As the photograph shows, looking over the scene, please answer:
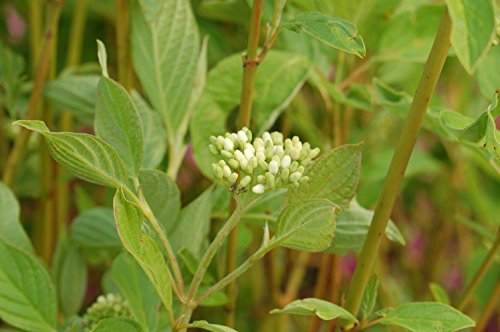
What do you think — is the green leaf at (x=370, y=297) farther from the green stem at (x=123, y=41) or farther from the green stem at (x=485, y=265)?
the green stem at (x=123, y=41)

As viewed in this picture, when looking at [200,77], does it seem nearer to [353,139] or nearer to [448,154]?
[353,139]

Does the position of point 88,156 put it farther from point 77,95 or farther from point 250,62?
point 77,95

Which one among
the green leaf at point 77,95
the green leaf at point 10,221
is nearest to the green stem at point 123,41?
the green leaf at point 77,95

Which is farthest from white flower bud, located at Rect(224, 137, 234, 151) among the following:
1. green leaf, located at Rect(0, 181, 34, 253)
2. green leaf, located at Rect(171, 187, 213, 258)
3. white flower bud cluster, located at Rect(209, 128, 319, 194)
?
green leaf, located at Rect(0, 181, 34, 253)

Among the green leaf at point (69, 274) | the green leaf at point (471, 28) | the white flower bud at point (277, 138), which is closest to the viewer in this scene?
the green leaf at point (471, 28)

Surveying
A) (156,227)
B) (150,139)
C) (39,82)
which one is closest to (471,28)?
(156,227)

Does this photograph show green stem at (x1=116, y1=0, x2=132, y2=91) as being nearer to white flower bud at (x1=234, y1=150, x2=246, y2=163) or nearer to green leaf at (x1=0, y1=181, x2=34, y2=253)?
green leaf at (x1=0, y1=181, x2=34, y2=253)

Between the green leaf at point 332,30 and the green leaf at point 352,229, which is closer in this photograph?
the green leaf at point 332,30
